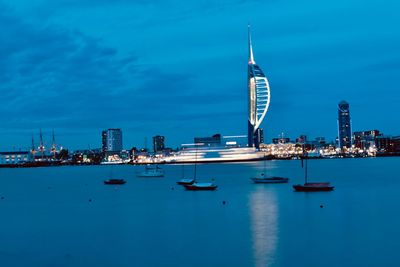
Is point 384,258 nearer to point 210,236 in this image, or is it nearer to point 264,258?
point 264,258

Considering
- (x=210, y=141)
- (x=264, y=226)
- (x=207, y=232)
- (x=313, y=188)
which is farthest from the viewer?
(x=210, y=141)

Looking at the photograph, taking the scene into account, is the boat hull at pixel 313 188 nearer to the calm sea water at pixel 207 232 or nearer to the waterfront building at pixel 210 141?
the calm sea water at pixel 207 232

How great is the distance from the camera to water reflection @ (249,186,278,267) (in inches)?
808

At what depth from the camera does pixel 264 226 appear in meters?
27.6

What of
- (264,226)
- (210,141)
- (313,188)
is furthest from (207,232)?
(210,141)

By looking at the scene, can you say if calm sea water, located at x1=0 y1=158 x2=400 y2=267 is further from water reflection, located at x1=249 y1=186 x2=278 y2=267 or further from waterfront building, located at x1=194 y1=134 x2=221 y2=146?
waterfront building, located at x1=194 y1=134 x2=221 y2=146

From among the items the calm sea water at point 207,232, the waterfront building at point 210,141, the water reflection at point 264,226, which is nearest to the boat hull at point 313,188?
the water reflection at point 264,226

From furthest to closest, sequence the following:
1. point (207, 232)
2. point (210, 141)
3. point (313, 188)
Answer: point (210, 141) → point (313, 188) → point (207, 232)

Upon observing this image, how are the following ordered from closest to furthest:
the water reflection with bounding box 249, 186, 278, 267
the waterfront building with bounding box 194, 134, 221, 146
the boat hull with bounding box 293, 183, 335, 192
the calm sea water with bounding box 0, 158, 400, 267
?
the calm sea water with bounding box 0, 158, 400, 267 → the water reflection with bounding box 249, 186, 278, 267 → the boat hull with bounding box 293, 183, 335, 192 → the waterfront building with bounding box 194, 134, 221, 146

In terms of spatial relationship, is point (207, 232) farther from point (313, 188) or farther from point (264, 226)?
point (313, 188)

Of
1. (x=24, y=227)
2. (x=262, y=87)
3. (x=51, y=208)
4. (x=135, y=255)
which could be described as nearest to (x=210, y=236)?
(x=135, y=255)

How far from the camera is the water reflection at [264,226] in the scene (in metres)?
20.5

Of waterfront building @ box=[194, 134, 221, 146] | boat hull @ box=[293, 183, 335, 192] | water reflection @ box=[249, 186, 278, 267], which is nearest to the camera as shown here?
water reflection @ box=[249, 186, 278, 267]

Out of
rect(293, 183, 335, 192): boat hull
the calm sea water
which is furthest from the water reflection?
rect(293, 183, 335, 192): boat hull
